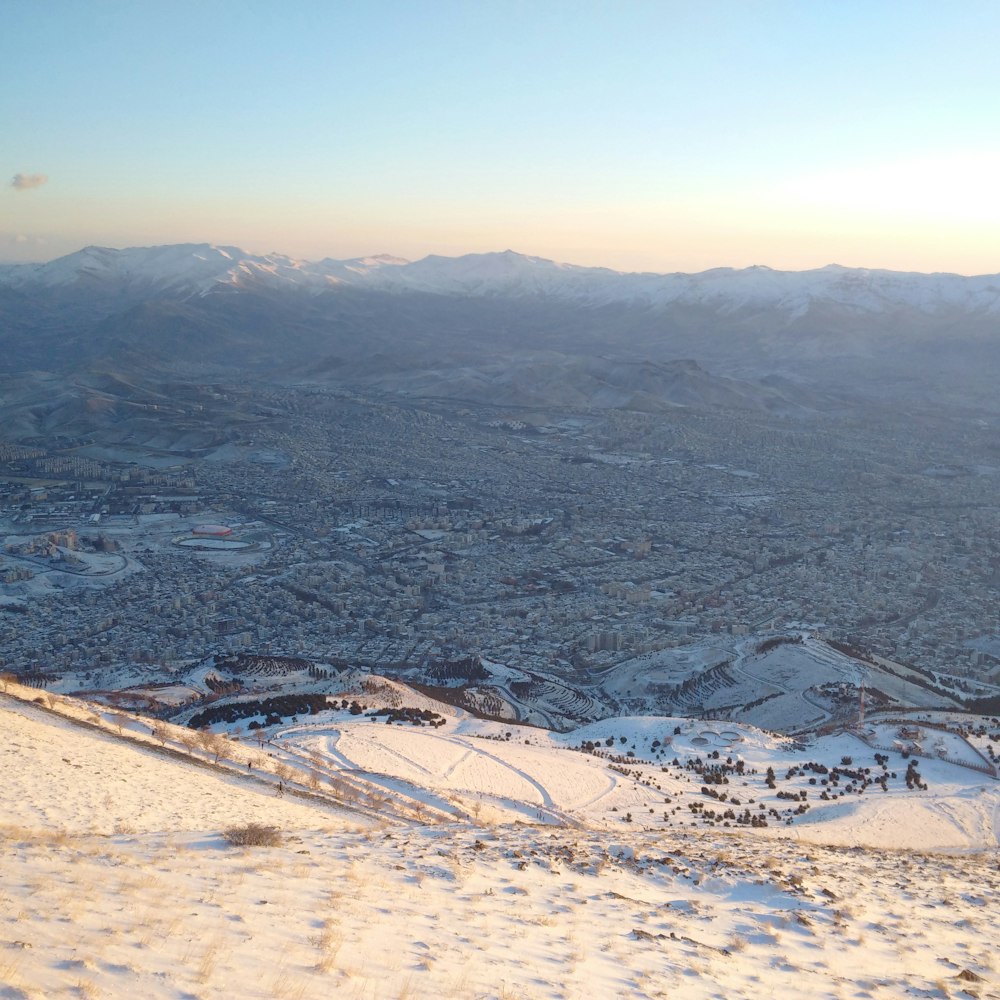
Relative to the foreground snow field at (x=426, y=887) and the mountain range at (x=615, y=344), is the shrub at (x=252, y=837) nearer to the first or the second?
the foreground snow field at (x=426, y=887)


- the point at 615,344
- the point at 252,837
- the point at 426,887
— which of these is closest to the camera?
the point at 426,887

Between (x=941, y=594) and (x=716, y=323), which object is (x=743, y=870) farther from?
(x=716, y=323)

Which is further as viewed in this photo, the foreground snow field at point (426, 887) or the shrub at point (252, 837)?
the shrub at point (252, 837)

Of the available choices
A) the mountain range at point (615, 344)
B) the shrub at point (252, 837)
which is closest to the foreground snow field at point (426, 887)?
the shrub at point (252, 837)

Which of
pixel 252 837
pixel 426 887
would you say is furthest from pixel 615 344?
pixel 426 887

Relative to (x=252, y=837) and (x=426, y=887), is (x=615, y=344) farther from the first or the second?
(x=426, y=887)

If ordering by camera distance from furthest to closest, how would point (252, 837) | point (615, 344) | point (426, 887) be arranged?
point (615, 344)
point (252, 837)
point (426, 887)

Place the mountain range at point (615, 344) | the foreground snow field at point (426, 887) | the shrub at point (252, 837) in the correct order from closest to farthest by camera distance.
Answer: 1. the foreground snow field at point (426, 887)
2. the shrub at point (252, 837)
3. the mountain range at point (615, 344)

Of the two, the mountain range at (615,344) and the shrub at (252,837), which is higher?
the mountain range at (615,344)
